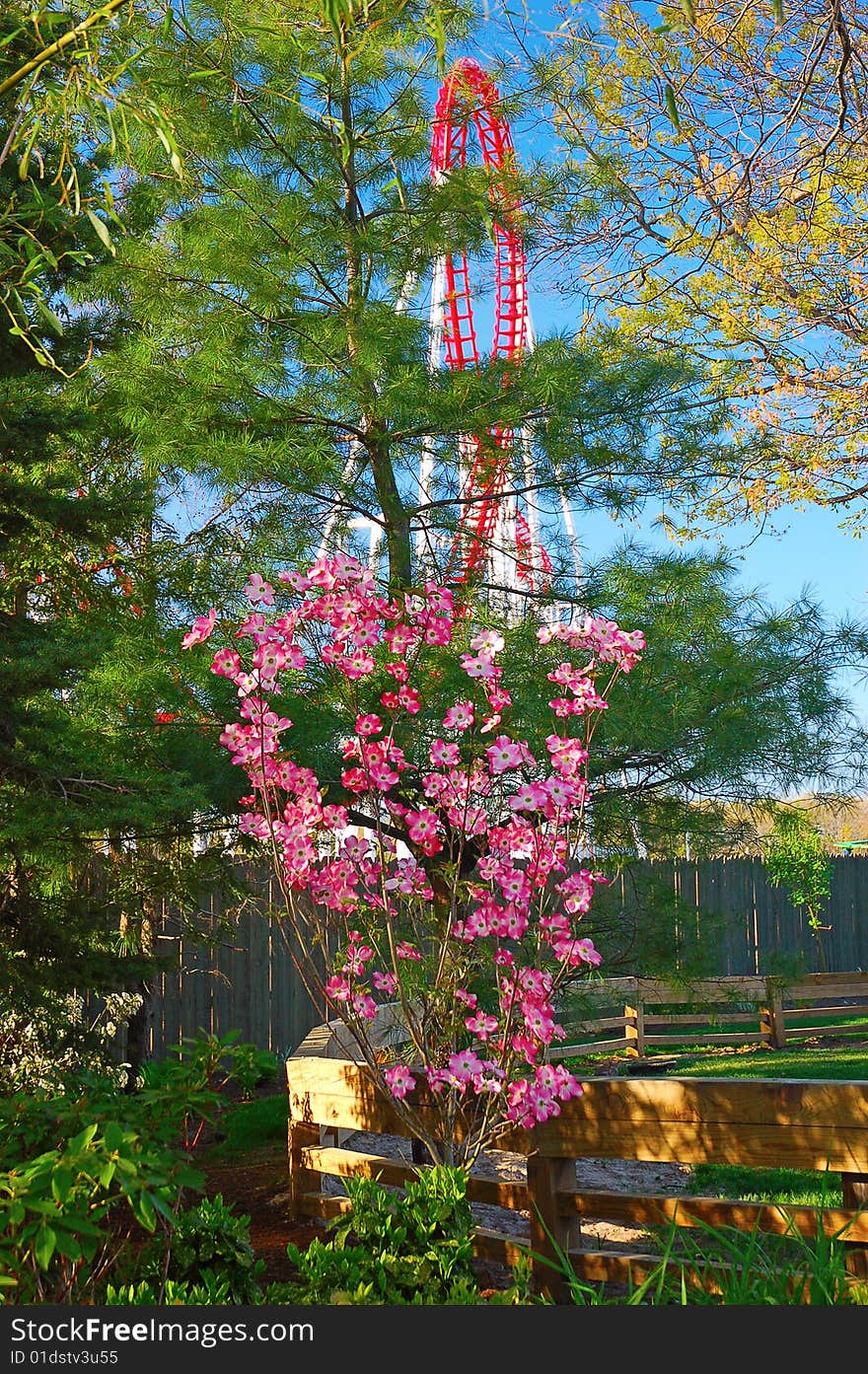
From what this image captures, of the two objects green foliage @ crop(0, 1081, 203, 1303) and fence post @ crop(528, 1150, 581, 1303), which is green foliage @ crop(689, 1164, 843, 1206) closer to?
fence post @ crop(528, 1150, 581, 1303)

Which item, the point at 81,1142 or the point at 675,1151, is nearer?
the point at 81,1142

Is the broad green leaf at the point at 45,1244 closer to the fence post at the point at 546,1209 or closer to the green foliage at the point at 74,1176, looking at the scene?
the green foliage at the point at 74,1176

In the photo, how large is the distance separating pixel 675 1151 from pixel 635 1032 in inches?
268

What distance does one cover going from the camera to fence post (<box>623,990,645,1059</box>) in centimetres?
966

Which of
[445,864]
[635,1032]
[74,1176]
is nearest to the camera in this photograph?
[74,1176]

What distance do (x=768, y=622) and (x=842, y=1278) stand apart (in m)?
3.29

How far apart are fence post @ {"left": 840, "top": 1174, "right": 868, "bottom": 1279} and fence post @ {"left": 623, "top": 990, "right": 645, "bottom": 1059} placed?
6648mm

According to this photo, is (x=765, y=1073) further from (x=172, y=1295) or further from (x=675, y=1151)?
(x=172, y=1295)

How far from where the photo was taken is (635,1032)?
384 inches

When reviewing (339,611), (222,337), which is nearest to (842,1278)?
(339,611)

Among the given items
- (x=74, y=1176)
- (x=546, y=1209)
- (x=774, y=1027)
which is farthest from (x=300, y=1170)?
(x=774, y=1027)

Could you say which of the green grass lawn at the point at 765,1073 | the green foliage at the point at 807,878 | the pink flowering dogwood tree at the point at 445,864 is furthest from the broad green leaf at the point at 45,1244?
the green foliage at the point at 807,878

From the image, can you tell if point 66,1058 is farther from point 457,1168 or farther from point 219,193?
point 219,193

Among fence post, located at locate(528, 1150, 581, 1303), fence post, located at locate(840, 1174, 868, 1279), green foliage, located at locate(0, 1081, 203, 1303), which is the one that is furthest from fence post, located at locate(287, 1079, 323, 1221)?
fence post, located at locate(840, 1174, 868, 1279)
